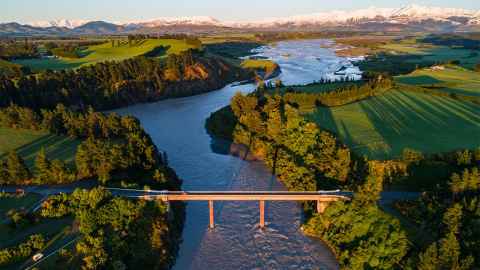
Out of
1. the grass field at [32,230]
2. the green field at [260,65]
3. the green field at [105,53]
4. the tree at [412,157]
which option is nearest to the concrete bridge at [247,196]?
the grass field at [32,230]

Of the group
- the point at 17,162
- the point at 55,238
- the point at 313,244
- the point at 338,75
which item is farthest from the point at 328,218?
the point at 338,75

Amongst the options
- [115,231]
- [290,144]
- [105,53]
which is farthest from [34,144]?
[105,53]

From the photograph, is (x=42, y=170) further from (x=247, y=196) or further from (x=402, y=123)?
(x=402, y=123)

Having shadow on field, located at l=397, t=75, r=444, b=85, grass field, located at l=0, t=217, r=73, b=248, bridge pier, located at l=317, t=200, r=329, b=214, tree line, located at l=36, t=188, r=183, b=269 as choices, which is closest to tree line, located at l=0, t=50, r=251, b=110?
grass field, located at l=0, t=217, r=73, b=248

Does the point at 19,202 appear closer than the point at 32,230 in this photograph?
No

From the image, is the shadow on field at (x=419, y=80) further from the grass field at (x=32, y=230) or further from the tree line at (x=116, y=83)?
the grass field at (x=32, y=230)

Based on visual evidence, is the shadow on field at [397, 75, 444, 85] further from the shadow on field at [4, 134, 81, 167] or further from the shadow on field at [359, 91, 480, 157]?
the shadow on field at [4, 134, 81, 167]
